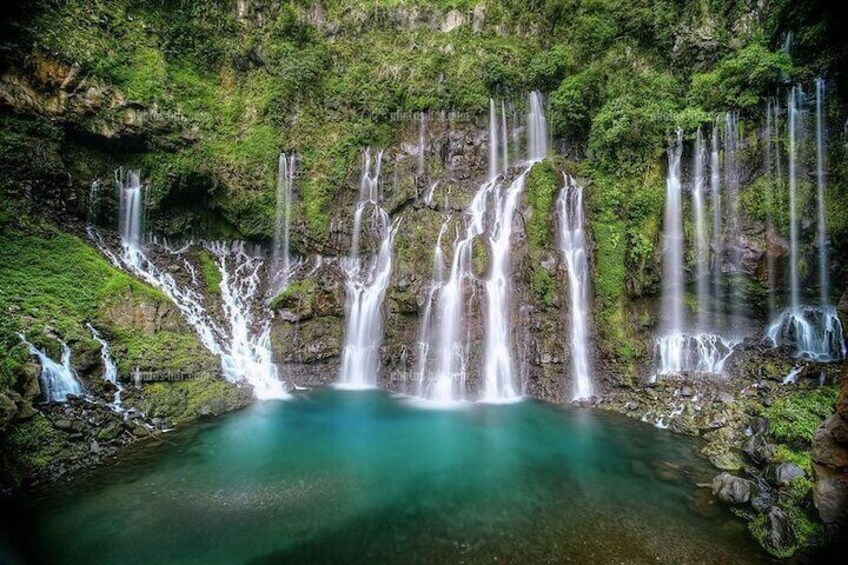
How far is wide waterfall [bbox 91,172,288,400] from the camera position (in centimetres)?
1734

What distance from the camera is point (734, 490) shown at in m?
8.93

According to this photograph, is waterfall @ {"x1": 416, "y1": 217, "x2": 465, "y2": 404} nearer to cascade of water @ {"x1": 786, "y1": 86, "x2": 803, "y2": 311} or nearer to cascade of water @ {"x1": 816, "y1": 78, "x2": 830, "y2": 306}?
cascade of water @ {"x1": 786, "y1": 86, "x2": 803, "y2": 311}

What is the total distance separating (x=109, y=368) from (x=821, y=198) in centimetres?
2420

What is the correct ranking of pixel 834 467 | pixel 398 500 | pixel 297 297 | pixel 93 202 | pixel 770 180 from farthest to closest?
pixel 297 297, pixel 93 202, pixel 770 180, pixel 398 500, pixel 834 467

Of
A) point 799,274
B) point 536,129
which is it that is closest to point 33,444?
point 799,274

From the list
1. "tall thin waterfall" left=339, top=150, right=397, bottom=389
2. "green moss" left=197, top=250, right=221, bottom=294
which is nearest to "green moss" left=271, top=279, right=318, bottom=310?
"tall thin waterfall" left=339, top=150, right=397, bottom=389

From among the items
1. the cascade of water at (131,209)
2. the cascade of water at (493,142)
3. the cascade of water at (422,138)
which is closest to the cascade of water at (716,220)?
the cascade of water at (493,142)

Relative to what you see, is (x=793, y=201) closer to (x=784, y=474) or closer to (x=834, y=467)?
(x=784, y=474)

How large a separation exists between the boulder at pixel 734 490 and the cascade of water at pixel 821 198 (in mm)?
9853

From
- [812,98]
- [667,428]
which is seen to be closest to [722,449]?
[667,428]

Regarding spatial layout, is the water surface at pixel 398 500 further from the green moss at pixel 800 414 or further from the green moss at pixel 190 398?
the green moss at pixel 800 414

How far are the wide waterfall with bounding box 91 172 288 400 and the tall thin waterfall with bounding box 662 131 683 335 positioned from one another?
16.0 metres

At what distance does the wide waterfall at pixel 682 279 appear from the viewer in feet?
53.1

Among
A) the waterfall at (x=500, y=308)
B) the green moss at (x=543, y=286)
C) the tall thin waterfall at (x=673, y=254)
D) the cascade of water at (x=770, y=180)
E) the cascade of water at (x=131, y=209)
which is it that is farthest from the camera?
the cascade of water at (x=131, y=209)
